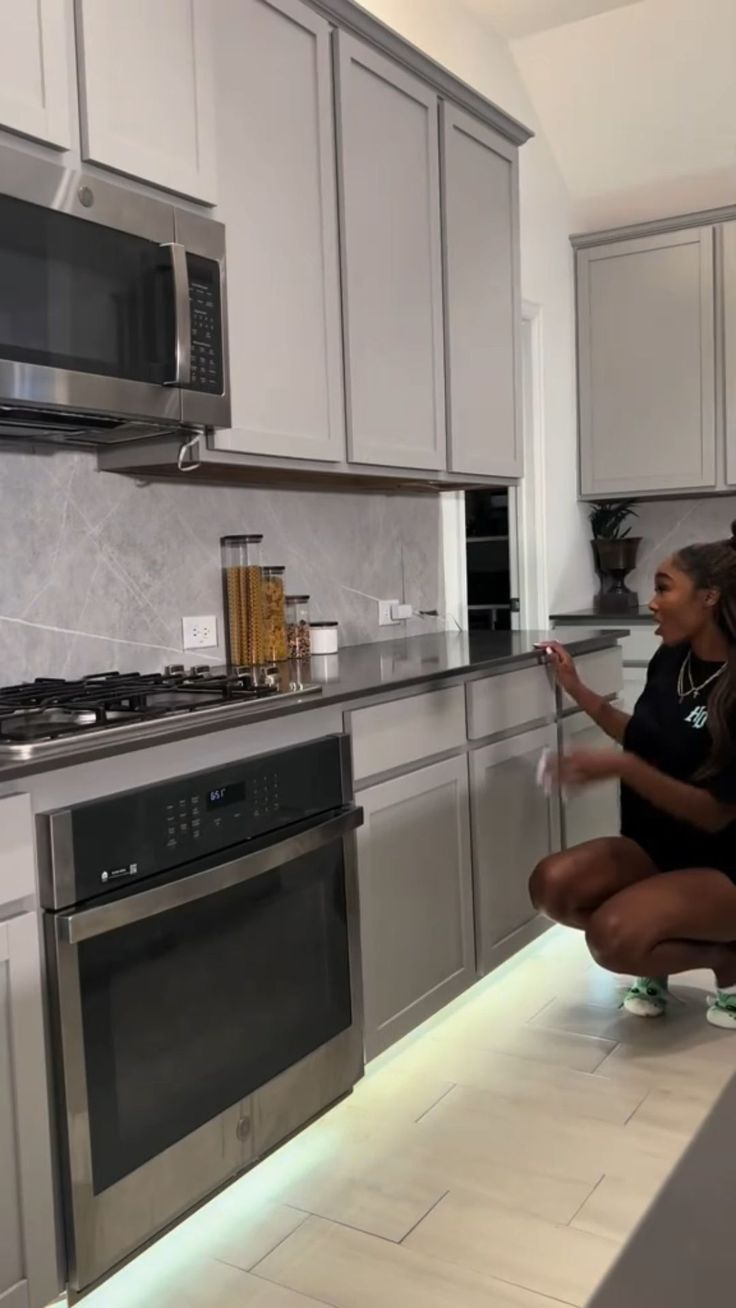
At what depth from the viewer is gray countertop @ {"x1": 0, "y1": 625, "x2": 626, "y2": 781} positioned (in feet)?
5.29

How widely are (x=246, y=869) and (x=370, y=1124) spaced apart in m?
0.74

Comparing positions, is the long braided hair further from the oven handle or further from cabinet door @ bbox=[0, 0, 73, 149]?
cabinet door @ bbox=[0, 0, 73, 149]

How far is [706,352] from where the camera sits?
15.4 ft

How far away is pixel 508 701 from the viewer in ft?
9.52

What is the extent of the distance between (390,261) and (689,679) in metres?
1.29

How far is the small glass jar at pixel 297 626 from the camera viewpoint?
2.87 meters

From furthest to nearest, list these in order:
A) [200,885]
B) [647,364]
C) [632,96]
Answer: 1. [647,364]
2. [632,96]
3. [200,885]

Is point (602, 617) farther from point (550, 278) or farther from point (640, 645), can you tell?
point (550, 278)

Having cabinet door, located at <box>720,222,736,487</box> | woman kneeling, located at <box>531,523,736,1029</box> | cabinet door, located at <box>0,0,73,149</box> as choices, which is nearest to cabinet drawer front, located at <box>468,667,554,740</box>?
woman kneeling, located at <box>531,523,736,1029</box>

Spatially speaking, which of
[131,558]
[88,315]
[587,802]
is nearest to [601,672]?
[587,802]

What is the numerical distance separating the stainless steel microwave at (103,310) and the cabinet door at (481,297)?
108cm

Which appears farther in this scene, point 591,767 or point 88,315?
point 591,767

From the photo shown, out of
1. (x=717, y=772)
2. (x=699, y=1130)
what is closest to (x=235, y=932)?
(x=717, y=772)

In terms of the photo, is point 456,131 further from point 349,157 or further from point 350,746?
point 350,746
